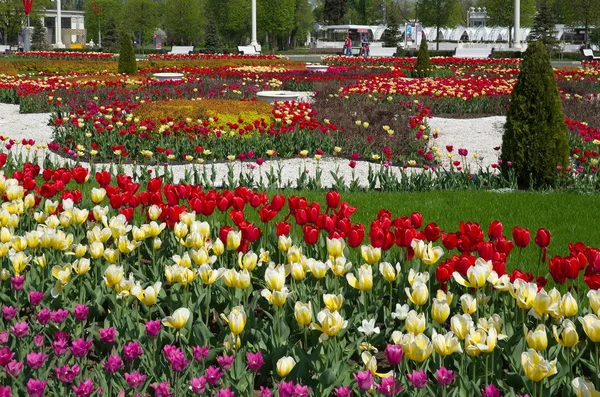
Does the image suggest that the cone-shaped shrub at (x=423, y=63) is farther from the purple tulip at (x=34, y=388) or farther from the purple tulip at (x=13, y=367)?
the purple tulip at (x=34, y=388)

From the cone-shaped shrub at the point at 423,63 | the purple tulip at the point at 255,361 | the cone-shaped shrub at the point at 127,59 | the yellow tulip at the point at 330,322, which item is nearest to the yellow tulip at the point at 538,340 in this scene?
the yellow tulip at the point at 330,322

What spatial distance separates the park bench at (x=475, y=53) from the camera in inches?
1551

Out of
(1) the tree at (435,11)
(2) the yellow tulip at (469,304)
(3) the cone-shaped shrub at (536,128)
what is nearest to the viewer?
(2) the yellow tulip at (469,304)

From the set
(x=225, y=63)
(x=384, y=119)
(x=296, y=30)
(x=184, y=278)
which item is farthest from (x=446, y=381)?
(x=296, y=30)

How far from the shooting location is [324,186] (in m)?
9.59

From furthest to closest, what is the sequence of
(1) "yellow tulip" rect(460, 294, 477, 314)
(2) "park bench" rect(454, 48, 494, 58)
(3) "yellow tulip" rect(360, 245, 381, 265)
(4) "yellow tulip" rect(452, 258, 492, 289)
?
(2) "park bench" rect(454, 48, 494, 58), (3) "yellow tulip" rect(360, 245, 381, 265), (4) "yellow tulip" rect(452, 258, 492, 289), (1) "yellow tulip" rect(460, 294, 477, 314)

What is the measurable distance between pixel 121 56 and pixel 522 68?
19.5m

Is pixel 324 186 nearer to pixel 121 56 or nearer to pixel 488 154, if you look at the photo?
pixel 488 154

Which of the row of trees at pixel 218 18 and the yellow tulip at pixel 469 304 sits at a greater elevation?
the row of trees at pixel 218 18

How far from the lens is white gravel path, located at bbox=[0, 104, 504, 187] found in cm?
1073

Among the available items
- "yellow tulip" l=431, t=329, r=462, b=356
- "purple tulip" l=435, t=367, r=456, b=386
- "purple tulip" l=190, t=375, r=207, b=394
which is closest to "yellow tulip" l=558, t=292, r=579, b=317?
"yellow tulip" l=431, t=329, r=462, b=356

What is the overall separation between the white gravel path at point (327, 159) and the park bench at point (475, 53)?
993 inches

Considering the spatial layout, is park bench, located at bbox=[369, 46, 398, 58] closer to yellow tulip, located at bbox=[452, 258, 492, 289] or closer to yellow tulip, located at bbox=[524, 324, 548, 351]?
yellow tulip, located at bbox=[452, 258, 492, 289]

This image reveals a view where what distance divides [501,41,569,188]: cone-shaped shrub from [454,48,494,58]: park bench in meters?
30.4
